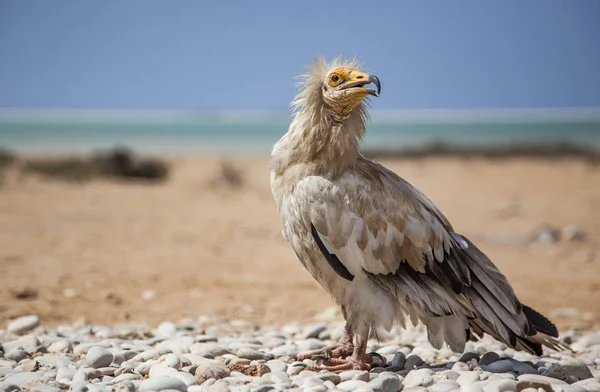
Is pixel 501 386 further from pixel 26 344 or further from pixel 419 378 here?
pixel 26 344

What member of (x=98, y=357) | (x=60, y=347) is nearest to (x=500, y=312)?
(x=98, y=357)

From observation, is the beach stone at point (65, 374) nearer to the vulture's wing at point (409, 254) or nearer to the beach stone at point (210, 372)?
the beach stone at point (210, 372)

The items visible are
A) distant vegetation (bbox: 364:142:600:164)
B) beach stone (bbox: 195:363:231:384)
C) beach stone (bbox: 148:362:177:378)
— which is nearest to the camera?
beach stone (bbox: 148:362:177:378)

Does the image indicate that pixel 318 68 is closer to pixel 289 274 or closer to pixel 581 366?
pixel 581 366

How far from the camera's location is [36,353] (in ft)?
17.2

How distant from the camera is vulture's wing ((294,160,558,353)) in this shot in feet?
14.7

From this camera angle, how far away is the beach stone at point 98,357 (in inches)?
188

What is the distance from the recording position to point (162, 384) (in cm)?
410

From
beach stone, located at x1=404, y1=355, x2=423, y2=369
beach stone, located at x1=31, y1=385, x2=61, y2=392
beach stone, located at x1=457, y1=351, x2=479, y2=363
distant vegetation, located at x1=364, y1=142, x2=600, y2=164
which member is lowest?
beach stone, located at x1=31, y1=385, x2=61, y2=392

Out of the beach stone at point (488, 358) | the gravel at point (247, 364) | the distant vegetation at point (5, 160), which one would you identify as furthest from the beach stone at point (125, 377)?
the distant vegetation at point (5, 160)

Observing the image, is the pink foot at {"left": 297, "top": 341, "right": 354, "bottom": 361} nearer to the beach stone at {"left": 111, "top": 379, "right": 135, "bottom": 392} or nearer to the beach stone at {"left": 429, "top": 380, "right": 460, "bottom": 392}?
the beach stone at {"left": 429, "top": 380, "right": 460, "bottom": 392}

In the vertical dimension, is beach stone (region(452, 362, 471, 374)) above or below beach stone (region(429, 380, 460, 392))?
above

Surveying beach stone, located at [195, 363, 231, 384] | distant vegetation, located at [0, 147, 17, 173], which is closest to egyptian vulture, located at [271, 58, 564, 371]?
beach stone, located at [195, 363, 231, 384]

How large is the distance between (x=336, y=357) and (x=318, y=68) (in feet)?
7.87
